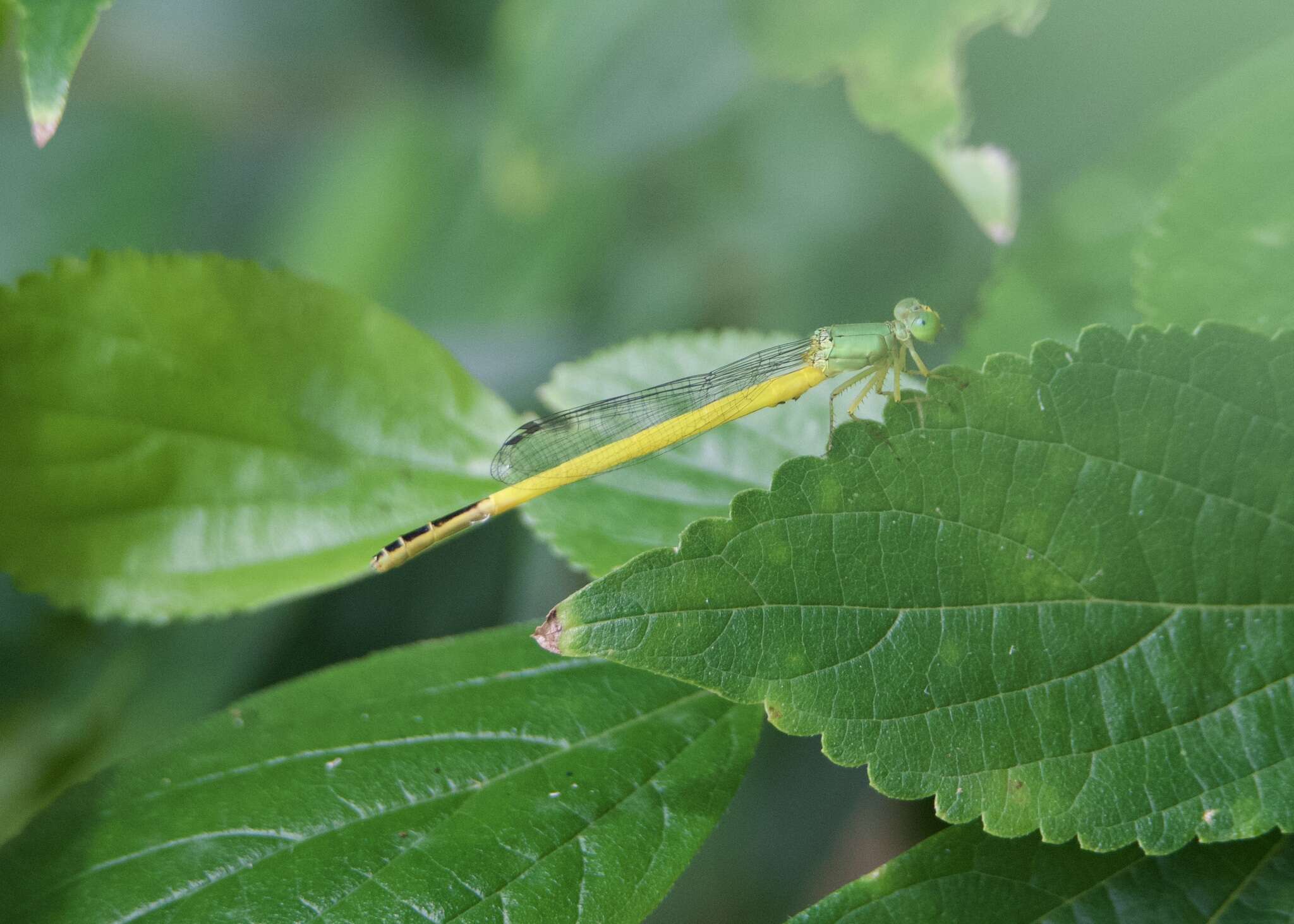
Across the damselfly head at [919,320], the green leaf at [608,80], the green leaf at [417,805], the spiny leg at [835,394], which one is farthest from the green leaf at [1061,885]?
the green leaf at [608,80]

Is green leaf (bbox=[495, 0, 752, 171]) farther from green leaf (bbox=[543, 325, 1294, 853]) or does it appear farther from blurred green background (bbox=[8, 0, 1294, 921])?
green leaf (bbox=[543, 325, 1294, 853])

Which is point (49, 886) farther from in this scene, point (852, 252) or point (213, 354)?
point (852, 252)

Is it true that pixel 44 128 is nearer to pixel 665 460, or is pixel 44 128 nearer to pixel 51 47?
pixel 51 47

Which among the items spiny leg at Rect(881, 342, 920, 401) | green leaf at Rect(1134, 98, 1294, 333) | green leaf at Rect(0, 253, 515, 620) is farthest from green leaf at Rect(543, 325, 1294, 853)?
green leaf at Rect(0, 253, 515, 620)

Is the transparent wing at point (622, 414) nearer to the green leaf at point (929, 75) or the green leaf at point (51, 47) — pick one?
the green leaf at point (929, 75)

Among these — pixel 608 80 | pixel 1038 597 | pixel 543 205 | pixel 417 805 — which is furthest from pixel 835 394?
pixel 543 205

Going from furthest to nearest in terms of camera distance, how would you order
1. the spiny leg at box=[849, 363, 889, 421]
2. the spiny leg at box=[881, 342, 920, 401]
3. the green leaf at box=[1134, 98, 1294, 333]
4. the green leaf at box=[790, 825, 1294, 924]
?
the spiny leg at box=[849, 363, 889, 421] → the spiny leg at box=[881, 342, 920, 401] → the green leaf at box=[1134, 98, 1294, 333] → the green leaf at box=[790, 825, 1294, 924]
